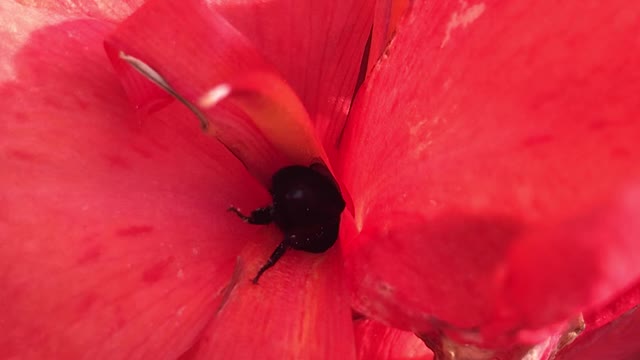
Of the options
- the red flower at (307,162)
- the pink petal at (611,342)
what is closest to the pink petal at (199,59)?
the red flower at (307,162)

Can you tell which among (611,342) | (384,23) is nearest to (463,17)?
(384,23)

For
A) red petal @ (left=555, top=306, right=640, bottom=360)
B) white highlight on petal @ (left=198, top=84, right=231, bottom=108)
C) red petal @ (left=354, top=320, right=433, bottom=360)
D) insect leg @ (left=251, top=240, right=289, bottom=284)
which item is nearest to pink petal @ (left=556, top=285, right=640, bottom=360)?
red petal @ (left=555, top=306, right=640, bottom=360)

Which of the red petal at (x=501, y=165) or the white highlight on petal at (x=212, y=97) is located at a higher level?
the white highlight on petal at (x=212, y=97)

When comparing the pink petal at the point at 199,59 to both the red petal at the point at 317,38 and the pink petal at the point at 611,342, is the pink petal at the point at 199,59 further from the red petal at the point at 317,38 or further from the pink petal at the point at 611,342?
the pink petal at the point at 611,342

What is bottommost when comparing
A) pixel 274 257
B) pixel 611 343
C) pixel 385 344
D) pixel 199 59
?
pixel 611 343

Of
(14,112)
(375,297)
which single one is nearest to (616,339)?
(375,297)

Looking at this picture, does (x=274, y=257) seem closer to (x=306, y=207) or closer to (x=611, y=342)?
(x=306, y=207)
